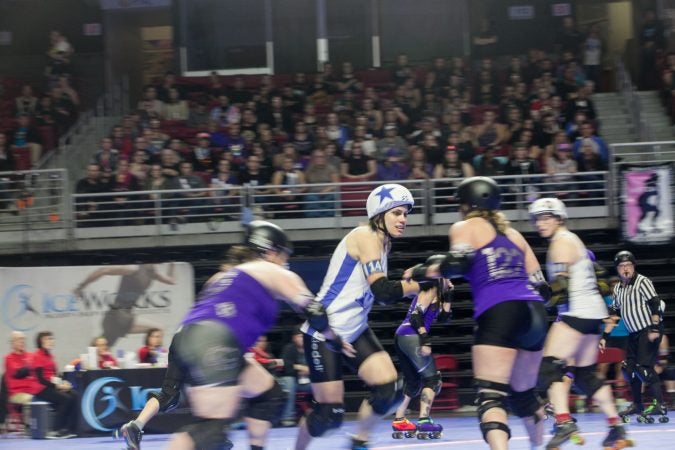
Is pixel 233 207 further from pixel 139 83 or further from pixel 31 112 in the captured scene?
pixel 139 83

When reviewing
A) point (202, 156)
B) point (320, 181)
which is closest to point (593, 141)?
point (320, 181)

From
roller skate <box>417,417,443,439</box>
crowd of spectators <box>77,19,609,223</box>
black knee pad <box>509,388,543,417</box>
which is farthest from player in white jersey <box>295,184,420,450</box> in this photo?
crowd of spectators <box>77,19,609,223</box>

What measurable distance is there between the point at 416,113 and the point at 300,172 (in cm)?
221

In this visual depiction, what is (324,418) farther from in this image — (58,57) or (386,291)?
(58,57)

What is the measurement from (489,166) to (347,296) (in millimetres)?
7734

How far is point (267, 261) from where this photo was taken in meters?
5.66

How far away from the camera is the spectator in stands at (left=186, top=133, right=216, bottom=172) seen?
49.0 feet

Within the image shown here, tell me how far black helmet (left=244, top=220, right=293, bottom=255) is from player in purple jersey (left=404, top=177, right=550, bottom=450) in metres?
0.79

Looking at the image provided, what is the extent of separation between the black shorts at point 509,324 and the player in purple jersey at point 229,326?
81cm

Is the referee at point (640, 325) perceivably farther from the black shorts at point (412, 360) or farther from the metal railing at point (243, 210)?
the metal railing at point (243, 210)

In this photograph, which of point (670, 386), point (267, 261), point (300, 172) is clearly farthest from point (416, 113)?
point (267, 261)

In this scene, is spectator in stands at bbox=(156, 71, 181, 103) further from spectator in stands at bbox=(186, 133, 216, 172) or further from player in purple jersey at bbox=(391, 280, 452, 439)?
player in purple jersey at bbox=(391, 280, 452, 439)

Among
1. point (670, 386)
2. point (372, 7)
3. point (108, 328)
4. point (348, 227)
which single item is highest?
point (372, 7)

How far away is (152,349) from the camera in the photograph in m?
12.4
